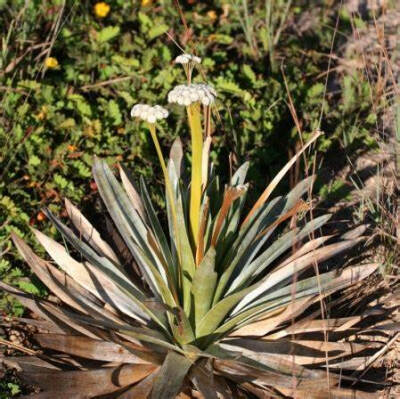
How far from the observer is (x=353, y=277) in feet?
7.94

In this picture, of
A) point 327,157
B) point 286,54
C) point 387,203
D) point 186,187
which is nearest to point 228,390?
point 186,187

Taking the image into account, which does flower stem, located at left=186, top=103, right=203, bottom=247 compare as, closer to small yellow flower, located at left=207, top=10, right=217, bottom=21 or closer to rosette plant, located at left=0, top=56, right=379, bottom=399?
rosette plant, located at left=0, top=56, right=379, bottom=399

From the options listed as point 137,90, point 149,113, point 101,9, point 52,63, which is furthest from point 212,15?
point 149,113

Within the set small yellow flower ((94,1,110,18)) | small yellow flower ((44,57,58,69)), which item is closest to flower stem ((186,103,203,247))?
small yellow flower ((44,57,58,69))

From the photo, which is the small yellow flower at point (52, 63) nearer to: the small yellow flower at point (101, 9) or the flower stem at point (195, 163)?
the small yellow flower at point (101, 9)

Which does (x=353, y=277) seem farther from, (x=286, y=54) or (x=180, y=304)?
(x=286, y=54)

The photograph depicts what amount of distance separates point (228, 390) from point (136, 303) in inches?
17.5

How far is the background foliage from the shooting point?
3.34 m

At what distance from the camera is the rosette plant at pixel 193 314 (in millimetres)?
2162

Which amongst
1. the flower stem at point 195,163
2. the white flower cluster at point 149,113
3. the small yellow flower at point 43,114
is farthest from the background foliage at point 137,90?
the white flower cluster at point 149,113

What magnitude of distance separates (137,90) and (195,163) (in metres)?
1.82

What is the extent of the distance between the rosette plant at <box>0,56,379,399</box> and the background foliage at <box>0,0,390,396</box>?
0.48 m

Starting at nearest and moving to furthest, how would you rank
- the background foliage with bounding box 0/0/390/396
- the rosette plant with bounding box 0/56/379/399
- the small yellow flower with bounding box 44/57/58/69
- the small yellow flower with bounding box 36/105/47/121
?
the rosette plant with bounding box 0/56/379/399
the background foliage with bounding box 0/0/390/396
the small yellow flower with bounding box 36/105/47/121
the small yellow flower with bounding box 44/57/58/69

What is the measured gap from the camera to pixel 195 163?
2.12m
